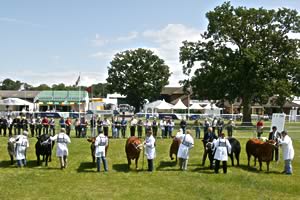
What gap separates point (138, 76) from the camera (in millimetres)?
106625

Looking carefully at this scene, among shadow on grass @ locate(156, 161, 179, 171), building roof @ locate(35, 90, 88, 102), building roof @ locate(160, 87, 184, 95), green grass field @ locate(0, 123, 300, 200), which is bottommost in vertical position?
green grass field @ locate(0, 123, 300, 200)

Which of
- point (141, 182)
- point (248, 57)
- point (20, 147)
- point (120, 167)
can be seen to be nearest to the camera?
point (141, 182)

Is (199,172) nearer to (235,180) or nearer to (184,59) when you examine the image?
(235,180)

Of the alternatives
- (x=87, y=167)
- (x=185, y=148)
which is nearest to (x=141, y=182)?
(x=185, y=148)

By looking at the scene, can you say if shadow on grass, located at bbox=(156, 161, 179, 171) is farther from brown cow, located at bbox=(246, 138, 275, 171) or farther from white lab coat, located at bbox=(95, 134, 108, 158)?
brown cow, located at bbox=(246, 138, 275, 171)

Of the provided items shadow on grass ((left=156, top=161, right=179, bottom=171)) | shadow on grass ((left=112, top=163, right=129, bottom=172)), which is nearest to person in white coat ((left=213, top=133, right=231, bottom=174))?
shadow on grass ((left=156, top=161, right=179, bottom=171))

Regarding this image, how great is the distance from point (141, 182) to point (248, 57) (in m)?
37.6

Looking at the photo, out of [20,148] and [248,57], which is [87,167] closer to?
[20,148]

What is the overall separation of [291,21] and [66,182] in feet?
150

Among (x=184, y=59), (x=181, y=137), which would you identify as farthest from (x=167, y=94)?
(x=181, y=137)

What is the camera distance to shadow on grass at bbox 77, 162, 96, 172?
1998cm

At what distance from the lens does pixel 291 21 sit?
55.7 meters

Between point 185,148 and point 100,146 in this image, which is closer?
point 100,146

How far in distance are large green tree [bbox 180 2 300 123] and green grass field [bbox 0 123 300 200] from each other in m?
30.9
